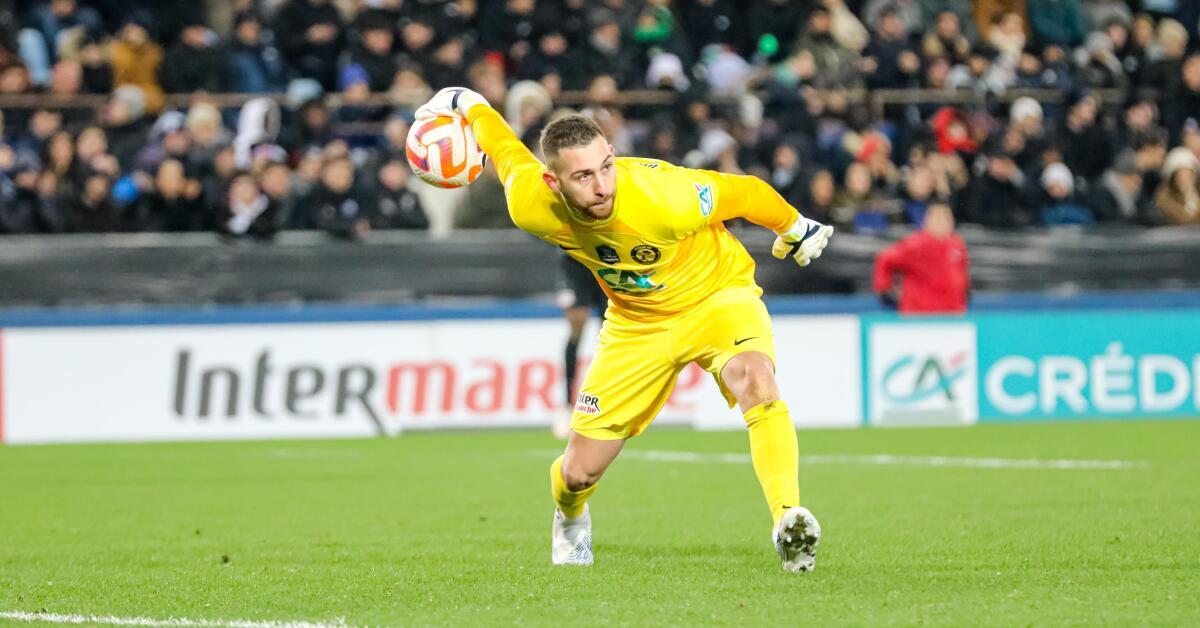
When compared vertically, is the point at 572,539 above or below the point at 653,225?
below

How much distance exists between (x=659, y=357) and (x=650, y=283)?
296mm

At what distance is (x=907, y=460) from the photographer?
42.9 feet

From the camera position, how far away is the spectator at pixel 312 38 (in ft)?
64.1

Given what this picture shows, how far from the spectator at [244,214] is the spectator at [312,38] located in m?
2.87

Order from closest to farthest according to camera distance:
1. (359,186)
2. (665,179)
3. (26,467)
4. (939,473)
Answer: (665,179)
(939,473)
(26,467)
(359,186)

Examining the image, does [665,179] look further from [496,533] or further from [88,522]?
[88,522]

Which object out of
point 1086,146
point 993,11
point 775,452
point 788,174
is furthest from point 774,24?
point 775,452

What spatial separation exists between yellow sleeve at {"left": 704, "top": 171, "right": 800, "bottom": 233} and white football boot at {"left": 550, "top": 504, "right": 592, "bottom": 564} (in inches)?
53.6

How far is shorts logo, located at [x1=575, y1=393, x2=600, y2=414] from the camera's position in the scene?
7.51 meters

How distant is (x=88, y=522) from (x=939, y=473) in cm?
524

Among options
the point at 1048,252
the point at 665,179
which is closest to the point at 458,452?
the point at 1048,252

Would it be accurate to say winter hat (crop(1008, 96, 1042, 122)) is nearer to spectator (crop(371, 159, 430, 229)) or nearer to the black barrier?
the black barrier

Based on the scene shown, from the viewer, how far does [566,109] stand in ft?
61.2

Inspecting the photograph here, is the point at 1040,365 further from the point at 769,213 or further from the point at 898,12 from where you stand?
the point at 769,213
